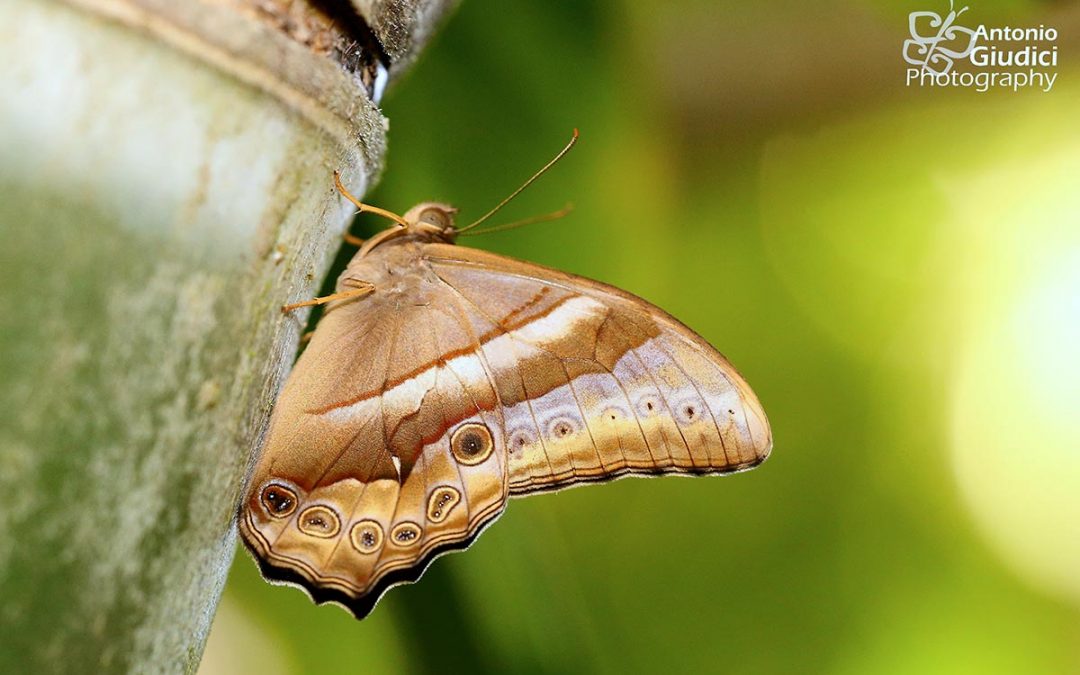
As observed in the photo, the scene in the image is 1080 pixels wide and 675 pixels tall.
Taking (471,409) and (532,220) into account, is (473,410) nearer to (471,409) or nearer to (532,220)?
(471,409)

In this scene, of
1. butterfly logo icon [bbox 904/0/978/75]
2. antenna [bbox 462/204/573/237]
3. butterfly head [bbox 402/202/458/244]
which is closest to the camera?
butterfly head [bbox 402/202/458/244]

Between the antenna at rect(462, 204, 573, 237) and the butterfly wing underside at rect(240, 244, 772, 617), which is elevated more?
the antenna at rect(462, 204, 573, 237)

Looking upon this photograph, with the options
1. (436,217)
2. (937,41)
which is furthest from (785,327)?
(436,217)

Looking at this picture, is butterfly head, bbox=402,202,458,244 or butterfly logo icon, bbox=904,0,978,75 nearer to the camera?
butterfly head, bbox=402,202,458,244

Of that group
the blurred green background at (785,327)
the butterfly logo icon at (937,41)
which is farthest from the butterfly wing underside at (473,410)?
the butterfly logo icon at (937,41)

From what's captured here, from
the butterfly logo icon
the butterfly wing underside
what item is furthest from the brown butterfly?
the butterfly logo icon

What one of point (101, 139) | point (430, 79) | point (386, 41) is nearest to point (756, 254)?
point (430, 79)

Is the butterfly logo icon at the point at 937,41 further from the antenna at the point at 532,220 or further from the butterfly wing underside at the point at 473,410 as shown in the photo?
the butterfly wing underside at the point at 473,410

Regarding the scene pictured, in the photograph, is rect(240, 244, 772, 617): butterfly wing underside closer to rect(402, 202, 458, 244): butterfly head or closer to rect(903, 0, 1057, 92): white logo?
rect(402, 202, 458, 244): butterfly head

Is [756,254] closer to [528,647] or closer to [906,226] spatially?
[906,226]
